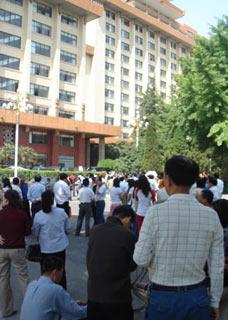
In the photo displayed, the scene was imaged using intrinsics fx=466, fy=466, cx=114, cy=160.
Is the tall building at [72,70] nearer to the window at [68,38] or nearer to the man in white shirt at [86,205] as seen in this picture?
the window at [68,38]

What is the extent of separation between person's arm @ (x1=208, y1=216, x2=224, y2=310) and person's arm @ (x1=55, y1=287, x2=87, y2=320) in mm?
1335

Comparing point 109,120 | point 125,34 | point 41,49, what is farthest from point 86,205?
point 125,34

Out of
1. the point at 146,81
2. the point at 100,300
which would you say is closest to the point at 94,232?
the point at 100,300

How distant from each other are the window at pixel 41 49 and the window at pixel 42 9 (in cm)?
397

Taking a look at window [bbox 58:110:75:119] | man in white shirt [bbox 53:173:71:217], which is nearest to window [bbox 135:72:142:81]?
window [bbox 58:110:75:119]

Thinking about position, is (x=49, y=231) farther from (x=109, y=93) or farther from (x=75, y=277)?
(x=109, y=93)

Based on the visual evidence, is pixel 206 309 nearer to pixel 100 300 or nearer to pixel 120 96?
pixel 100 300

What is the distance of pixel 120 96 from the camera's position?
76062 mm

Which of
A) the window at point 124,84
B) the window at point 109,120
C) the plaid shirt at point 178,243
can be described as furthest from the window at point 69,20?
the plaid shirt at point 178,243

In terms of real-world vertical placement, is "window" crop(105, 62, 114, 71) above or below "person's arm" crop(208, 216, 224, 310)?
above

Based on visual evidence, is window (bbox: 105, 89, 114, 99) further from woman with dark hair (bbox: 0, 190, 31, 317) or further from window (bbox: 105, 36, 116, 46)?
woman with dark hair (bbox: 0, 190, 31, 317)

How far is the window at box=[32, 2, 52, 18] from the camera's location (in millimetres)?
57250

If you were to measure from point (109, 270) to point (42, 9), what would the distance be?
58764 mm

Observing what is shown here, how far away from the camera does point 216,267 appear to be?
2996 millimetres
